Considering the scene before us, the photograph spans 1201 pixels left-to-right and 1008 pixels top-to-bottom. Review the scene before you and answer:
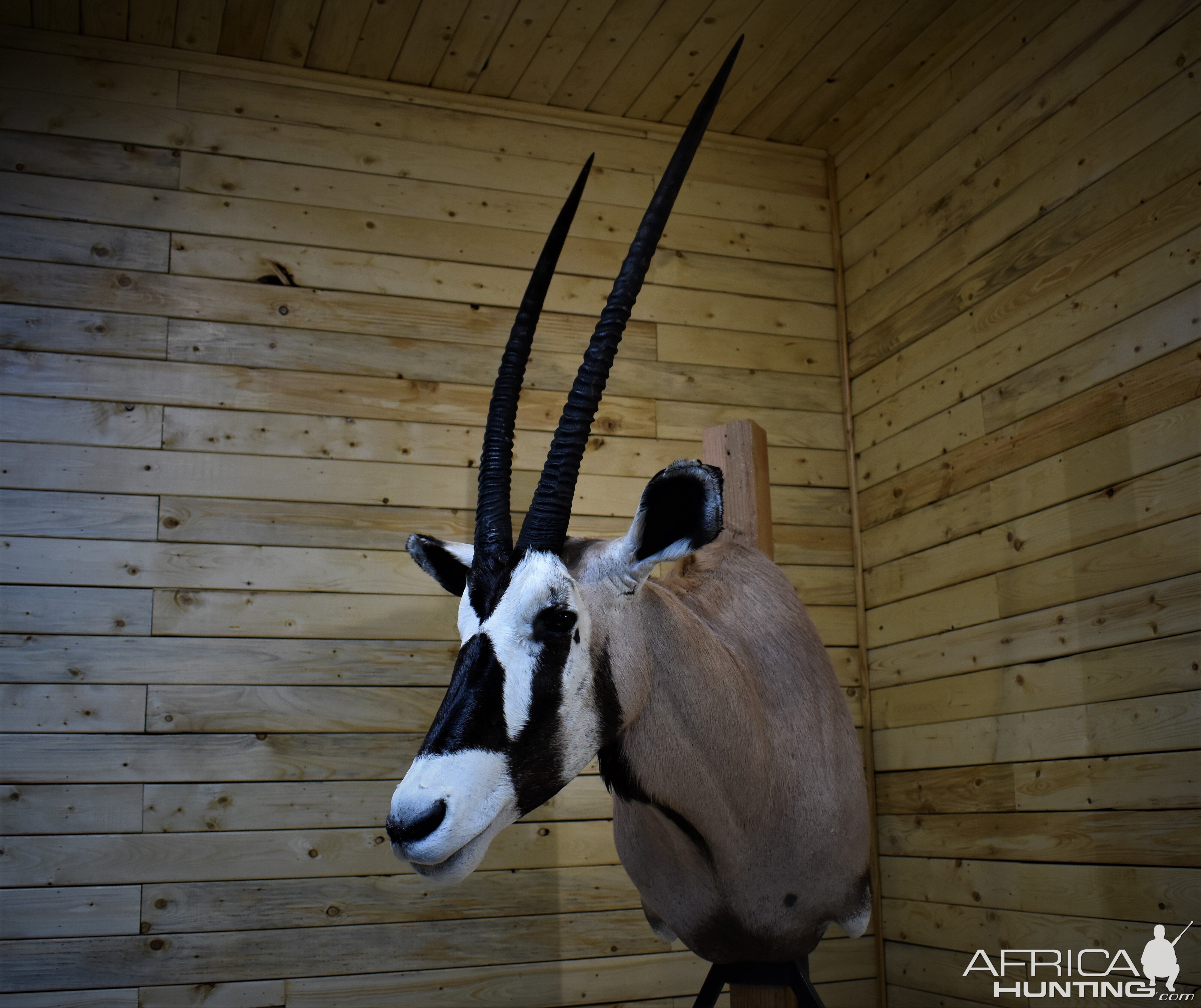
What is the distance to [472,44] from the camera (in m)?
3.23

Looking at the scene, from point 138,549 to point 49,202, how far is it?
1059 millimetres

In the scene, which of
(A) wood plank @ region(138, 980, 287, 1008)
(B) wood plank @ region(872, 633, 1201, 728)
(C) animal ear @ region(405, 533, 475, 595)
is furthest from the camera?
(A) wood plank @ region(138, 980, 287, 1008)

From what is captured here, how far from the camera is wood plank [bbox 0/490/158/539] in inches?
110

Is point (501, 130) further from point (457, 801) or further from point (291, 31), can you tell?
point (457, 801)

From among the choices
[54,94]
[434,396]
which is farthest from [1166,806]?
[54,94]

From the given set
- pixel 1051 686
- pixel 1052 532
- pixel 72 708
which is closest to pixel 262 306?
pixel 72 708

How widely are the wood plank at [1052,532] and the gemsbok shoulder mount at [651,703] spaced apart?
98 cm

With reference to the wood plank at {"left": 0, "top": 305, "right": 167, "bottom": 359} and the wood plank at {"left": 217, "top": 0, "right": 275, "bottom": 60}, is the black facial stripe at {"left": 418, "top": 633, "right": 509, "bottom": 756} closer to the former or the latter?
the wood plank at {"left": 0, "top": 305, "right": 167, "bottom": 359}

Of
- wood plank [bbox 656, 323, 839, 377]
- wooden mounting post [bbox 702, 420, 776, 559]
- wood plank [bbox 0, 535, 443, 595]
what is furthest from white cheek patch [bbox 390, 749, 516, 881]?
wood plank [bbox 656, 323, 839, 377]

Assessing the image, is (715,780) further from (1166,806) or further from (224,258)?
(224,258)

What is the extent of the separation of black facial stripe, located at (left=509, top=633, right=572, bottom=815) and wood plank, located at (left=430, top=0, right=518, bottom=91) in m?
2.37

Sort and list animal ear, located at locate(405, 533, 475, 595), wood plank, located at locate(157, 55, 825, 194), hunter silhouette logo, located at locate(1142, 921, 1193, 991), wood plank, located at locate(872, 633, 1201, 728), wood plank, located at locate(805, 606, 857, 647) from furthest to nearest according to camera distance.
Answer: wood plank, located at locate(805, 606, 857, 647)
wood plank, located at locate(157, 55, 825, 194)
wood plank, located at locate(872, 633, 1201, 728)
hunter silhouette logo, located at locate(1142, 921, 1193, 991)
animal ear, located at locate(405, 533, 475, 595)

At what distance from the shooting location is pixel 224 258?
10.1 feet

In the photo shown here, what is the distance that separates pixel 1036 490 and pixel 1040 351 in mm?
376
